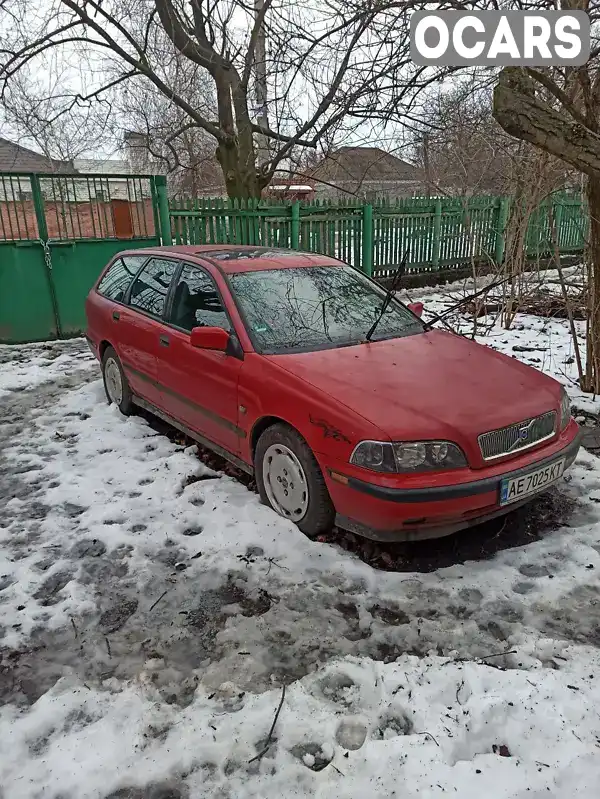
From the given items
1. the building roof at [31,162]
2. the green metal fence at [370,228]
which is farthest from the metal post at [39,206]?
the building roof at [31,162]

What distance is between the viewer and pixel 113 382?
531cm

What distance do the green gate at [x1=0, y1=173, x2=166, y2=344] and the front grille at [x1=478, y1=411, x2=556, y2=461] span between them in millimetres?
6977

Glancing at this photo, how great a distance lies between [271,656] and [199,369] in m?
2.00

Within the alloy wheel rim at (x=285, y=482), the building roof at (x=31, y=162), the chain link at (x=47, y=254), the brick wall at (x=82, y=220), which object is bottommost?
the alloy wheel rim at (x=285, y=482)

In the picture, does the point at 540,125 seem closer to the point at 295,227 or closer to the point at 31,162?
the point at 295,227

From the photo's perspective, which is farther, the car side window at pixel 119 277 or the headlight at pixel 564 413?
the car side window at pixel 119 277

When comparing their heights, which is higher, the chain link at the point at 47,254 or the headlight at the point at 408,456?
the chain link at the point at 47,254

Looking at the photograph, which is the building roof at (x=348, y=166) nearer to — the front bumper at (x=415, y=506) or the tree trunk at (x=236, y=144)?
the tree trunk at (x=236, y=144)

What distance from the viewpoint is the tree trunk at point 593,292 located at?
4.64m

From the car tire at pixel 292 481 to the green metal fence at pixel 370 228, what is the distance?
17.9ft

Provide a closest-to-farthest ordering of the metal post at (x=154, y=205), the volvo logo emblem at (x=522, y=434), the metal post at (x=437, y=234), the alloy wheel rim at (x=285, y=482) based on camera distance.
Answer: the volvo logo emblem at (x=522, y=434) → the alloy wheel rim at (x=285, y=482) → the metal post at (x=154, y=205) → the metal post at (x=437, y=234)

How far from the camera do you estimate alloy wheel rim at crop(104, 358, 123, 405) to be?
5.16 metres

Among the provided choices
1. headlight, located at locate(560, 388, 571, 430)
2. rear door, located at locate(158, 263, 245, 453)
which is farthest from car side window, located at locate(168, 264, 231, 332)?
headlight, located at locate(560, 388, 571, 430)

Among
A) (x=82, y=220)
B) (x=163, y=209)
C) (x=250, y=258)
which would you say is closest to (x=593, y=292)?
(x=250, y=258)
